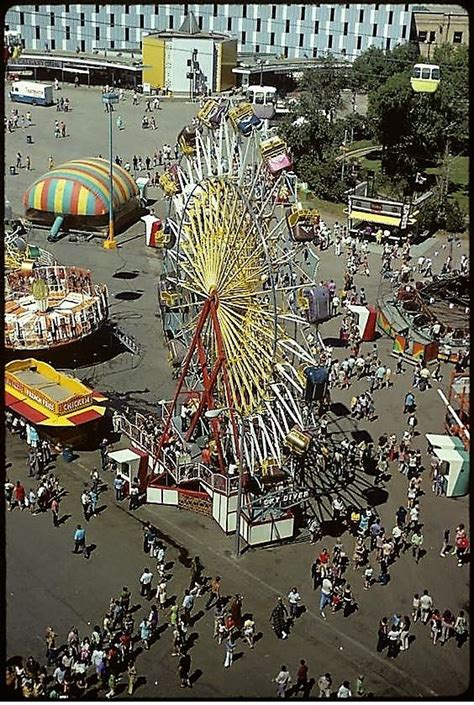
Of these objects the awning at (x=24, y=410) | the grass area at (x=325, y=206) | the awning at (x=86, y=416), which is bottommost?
A: the awning at (x=24, y=410)

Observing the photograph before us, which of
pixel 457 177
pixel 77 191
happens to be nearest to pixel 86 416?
pixel 77 191

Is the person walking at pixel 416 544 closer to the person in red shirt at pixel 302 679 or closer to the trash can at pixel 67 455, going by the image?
the person in red shirt at pixel 302 679

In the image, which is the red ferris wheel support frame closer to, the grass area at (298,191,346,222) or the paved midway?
the paved midway

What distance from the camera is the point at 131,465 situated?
19.7m

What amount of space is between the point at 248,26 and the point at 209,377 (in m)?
58.7

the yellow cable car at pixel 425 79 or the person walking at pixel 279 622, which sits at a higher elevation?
the yellow cable car at pixel 425 79

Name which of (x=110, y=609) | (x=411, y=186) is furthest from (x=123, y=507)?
(x=411, y=186)

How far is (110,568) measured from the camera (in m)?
17.2

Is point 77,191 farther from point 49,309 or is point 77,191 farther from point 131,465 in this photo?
point 131,465

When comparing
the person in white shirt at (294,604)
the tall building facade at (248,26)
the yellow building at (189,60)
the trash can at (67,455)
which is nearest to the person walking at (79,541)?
the trash can at (67,455)

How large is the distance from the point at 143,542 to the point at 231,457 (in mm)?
2627

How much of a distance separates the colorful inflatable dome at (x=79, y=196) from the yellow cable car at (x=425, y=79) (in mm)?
13937

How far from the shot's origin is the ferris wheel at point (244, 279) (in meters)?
17.6

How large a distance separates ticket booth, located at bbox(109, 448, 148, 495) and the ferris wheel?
1.63 metres
